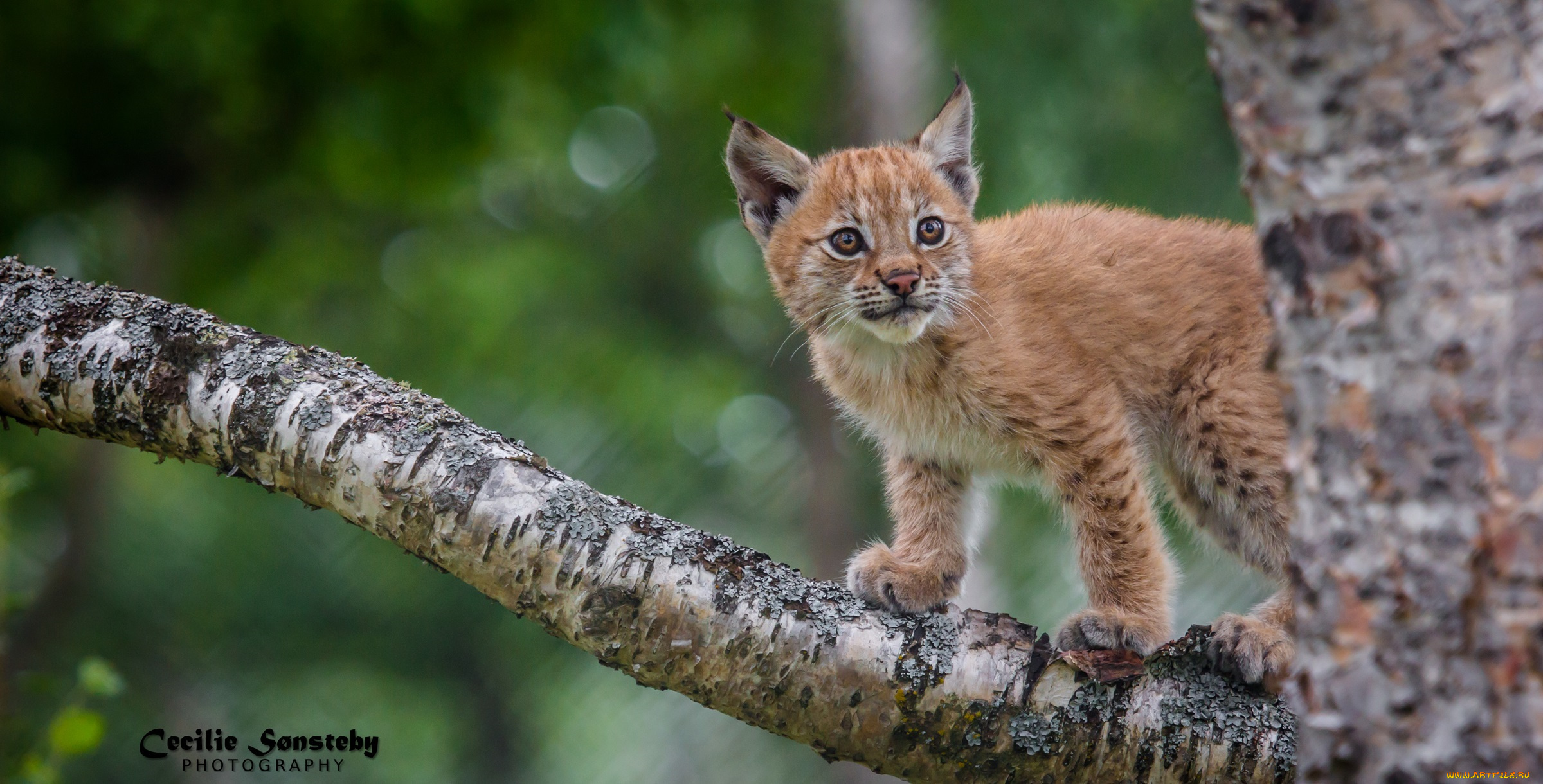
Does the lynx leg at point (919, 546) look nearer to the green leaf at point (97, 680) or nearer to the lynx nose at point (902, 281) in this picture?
the lynx nose at point (902, 281)

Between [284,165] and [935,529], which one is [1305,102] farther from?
[284,165]

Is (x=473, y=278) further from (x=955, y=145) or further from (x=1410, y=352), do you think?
(x=1410, y=352)

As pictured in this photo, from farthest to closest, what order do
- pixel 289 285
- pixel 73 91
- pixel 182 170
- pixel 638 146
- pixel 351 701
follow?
1. pixel 351 701
2. pixel 638 146
3. pixel 289 285
4. pixel 182 170
5. pixel 73 91

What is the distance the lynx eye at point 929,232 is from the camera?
3.67 meters

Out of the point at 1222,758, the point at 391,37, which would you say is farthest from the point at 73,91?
the point at 1222,758

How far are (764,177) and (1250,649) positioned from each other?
226 cm

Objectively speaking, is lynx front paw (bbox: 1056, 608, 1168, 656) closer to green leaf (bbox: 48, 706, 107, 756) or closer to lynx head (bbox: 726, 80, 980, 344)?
lynx head (bbox: 726, 80, 980, 344)

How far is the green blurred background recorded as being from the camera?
535 cm

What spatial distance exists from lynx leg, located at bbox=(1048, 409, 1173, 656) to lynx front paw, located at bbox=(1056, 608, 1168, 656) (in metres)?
0.01

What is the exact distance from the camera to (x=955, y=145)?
3.96 m

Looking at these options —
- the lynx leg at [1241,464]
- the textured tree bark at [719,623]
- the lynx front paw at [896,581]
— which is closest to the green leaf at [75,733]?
the textured tree bark at [719,623]

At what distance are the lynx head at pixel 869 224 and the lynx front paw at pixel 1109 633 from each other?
99 cm

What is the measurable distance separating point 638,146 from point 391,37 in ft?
11.0

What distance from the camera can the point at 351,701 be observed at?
31.9 feet
